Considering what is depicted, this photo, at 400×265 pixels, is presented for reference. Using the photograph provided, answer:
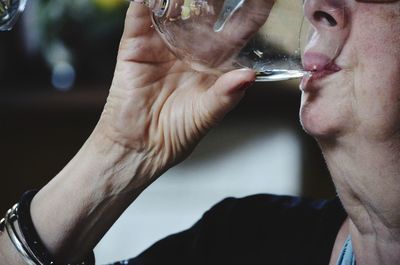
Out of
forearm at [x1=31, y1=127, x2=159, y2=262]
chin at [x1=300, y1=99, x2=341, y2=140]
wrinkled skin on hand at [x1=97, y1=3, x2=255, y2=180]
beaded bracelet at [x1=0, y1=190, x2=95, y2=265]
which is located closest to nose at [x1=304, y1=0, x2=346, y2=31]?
chin at [x1=300, y1=99, x2=341, y2=140]

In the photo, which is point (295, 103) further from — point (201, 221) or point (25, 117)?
point (201, 221)

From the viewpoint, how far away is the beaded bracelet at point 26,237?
1.21 meters

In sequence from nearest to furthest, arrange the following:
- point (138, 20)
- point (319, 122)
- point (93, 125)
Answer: point (319, 122), point (138, 20), point (93, 125)

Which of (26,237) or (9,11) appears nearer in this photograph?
(9,11)

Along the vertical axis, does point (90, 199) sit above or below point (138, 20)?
below

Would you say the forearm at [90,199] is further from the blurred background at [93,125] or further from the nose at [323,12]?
the blurred background at [93,125]

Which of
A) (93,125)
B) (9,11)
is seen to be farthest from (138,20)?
(93,125)

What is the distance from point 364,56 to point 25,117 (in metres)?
2.64

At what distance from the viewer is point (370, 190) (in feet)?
3.38

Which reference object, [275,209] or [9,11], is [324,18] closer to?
[9,11]

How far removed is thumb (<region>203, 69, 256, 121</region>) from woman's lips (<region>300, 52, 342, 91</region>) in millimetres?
76

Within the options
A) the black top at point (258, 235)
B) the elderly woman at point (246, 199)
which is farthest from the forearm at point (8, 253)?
Answer: the black top at point (258, 235)

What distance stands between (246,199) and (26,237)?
417 millimetres

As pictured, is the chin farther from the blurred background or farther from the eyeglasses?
the blurred background
